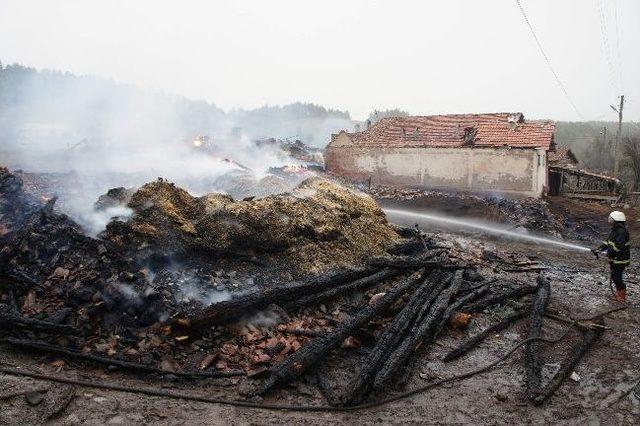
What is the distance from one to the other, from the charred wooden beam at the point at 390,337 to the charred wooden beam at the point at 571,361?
191 cm

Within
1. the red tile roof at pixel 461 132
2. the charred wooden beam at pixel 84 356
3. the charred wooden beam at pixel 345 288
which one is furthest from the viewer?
the red tile roof at pixel 461 132

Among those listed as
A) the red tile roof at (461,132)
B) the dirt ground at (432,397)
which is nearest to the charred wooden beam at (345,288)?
the dirt ground at (432,397)

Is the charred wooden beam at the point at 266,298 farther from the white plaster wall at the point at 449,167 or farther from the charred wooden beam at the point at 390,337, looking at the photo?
the white plaster wall at the point at 449,167

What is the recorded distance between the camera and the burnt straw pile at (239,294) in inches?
210

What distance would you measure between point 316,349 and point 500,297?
4215 mm

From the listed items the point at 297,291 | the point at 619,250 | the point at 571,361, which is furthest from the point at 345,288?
the point at 619,250

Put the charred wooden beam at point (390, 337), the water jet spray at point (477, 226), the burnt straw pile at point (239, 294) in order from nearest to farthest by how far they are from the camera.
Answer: the charred wooden beam at point (390, 337) < the burnt straw pile at point (239, 294) < the water jet spray at point (477, 226)

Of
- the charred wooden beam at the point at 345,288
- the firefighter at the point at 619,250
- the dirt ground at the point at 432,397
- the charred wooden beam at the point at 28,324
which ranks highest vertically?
the firefighter at the point at 619,250

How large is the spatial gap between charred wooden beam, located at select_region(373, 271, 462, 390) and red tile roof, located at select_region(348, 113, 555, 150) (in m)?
19.0

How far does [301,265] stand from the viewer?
26.4 ft

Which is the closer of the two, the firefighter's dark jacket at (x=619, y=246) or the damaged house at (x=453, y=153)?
the firefighter's dark jacket at (x=619, y=246)

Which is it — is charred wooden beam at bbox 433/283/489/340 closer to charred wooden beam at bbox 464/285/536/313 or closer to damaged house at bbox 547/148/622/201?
charred wooden beam at bbox 464/285/536/313

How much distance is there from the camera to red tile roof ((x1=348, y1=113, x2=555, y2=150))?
2386cm

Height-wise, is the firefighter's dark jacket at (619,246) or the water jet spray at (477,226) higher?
the firefighter's dark jacket at (619,246)
